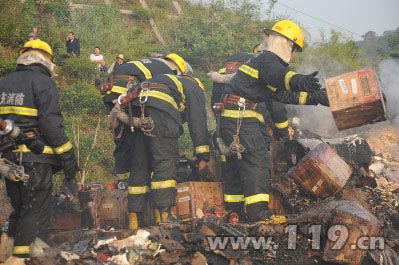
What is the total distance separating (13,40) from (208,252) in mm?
9567

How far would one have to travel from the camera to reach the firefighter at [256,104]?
5633mm

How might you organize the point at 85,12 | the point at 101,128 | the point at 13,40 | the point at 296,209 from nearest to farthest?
the point at 296,209, the point at 101,128, the point at 13,40, the point at 85,12

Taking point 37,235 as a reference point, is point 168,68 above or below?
above

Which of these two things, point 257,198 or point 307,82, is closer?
point 307,82

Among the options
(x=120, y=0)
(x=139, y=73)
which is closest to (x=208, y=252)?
(x=139, y=73)

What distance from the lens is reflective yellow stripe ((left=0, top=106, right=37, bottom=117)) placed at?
4.80 metres

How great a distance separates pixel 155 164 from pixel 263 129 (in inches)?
55.7

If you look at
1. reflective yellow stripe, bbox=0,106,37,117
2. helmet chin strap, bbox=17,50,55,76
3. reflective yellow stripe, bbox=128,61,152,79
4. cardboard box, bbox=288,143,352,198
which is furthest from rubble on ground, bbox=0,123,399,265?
reflective yellow stripe, bbox=128,61,152,79

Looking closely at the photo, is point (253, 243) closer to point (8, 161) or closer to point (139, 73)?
point (8, 161)

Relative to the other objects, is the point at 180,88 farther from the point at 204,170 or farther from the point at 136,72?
the point at 204,170

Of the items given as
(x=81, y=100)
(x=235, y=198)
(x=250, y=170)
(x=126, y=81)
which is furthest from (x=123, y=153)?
(x=81, y=100)

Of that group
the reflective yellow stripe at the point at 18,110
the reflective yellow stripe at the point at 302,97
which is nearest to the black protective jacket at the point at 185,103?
the reflective yellow stripe at the point at 302,97

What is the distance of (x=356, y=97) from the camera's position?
5074 millimetres

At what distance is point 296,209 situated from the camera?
604cm
